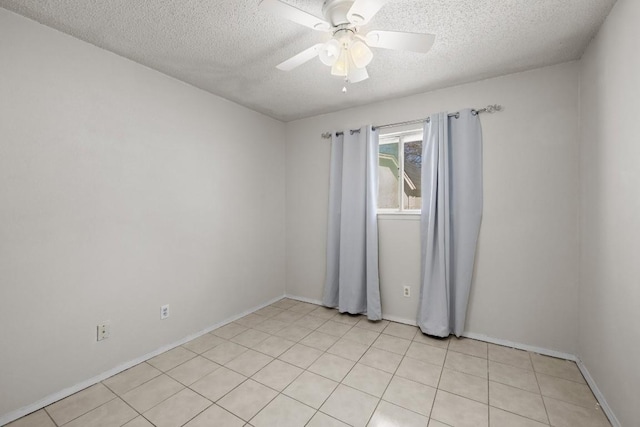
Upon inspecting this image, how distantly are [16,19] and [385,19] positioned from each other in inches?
87.0

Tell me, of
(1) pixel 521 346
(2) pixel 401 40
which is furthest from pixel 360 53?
(1) pixel 521 346

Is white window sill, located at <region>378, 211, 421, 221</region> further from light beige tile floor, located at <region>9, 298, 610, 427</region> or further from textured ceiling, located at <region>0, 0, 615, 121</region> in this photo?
textured ceiling, located at <region>0, 0, 615, 121</region>

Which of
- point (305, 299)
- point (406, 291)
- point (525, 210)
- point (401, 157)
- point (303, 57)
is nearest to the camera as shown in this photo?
point (303, 57)

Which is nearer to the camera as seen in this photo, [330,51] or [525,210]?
[330,51]

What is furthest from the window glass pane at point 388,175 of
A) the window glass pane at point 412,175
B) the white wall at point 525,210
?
the white wall at point 525,210

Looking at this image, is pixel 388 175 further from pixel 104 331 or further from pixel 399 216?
pixel 104 331

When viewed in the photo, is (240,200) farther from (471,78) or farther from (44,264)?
(471,78)

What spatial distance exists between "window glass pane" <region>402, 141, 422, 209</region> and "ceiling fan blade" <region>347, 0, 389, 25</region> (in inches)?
73.2

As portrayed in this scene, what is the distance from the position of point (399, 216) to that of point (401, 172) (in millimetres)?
495

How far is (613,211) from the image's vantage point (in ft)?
5.16

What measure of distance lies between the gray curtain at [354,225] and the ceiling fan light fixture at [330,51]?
150 cm

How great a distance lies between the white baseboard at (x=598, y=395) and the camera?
1.51 m

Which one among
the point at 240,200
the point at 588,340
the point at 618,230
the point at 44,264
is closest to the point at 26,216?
the point at 44,264

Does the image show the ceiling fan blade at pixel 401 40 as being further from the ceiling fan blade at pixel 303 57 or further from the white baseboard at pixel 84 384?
the white baseboard at pixel 84 384
